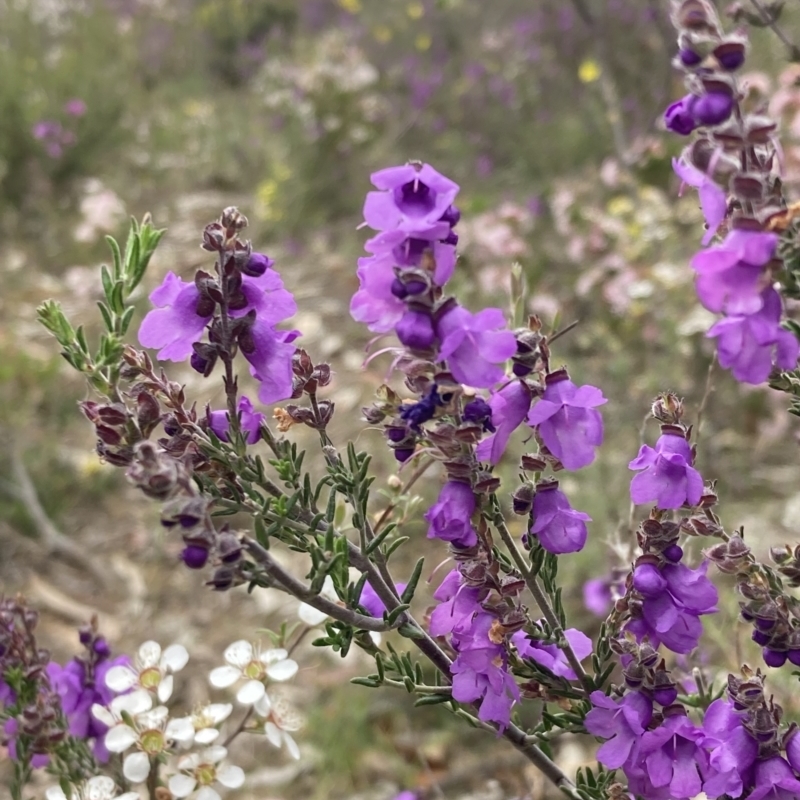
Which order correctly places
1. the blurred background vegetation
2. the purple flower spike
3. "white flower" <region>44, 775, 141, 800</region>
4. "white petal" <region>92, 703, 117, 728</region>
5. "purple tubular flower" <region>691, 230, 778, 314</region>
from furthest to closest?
the blurred background vegetation < "white petal" <region>92, 703, 117, 728</region> < "white flower" <region>44, 775, 141, 800</region> < the purple flower spike < "purple tubular flower" <region>691, 230, 778, 314</region>

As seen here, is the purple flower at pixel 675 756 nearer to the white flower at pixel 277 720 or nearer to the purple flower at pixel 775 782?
the purple flower at pixel 775 782

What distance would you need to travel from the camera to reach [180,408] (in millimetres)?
812

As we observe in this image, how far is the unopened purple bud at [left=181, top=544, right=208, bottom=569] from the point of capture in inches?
26.0

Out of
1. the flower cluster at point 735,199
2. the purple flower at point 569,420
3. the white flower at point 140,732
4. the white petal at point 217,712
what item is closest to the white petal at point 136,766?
the white flower at point 140,732

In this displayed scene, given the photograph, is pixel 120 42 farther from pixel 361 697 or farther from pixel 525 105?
pixel 361 697

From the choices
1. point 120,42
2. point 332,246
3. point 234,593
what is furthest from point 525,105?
point 234,593

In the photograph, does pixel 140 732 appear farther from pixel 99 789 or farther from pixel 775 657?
pixel 775 657

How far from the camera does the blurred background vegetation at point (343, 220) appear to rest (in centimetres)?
285

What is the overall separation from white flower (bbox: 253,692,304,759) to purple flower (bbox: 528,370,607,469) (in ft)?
2.12

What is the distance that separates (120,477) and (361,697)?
1.78 metres

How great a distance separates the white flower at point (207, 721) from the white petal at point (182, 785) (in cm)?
5

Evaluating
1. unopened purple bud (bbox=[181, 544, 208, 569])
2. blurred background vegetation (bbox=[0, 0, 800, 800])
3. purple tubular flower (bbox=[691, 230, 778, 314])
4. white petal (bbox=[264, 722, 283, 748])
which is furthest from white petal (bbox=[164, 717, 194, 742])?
purple tubular flower (bbox=[691, 230, 778, 314])

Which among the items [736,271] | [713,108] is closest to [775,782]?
[736,271]

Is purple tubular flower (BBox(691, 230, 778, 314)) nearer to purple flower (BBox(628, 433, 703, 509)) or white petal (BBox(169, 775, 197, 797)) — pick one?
purple flower (BBox(628, 433, 703, 509))
